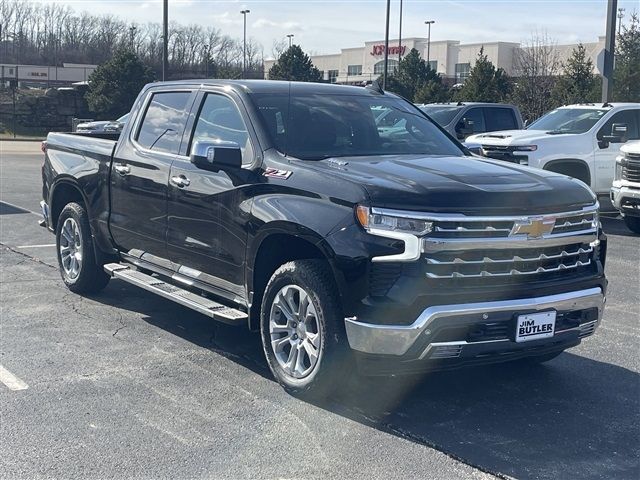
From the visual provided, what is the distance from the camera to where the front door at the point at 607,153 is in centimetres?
1398

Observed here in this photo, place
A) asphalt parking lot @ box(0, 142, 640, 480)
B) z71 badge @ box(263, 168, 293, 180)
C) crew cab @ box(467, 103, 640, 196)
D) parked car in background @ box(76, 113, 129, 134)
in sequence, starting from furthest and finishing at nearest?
crew cab @ box(467, 103, 640, 196) < parked car in background @ box(76, 113, 129, 134) < z71 badge @ box(263, 168, 293, 180) < asphalt parking lot @ box(0, 142, 640, 480)

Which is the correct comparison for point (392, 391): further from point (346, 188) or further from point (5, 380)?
point (5, 380)

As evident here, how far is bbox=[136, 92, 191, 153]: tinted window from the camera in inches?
263

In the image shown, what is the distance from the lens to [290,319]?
5320mm

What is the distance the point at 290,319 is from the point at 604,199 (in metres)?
10.7

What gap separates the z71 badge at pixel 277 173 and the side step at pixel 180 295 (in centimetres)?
96

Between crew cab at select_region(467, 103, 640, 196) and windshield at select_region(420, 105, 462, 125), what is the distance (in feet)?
6.74

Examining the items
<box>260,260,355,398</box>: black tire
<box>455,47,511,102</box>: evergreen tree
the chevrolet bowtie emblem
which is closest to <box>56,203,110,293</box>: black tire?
<box>260,260,355,398</box>: black tire

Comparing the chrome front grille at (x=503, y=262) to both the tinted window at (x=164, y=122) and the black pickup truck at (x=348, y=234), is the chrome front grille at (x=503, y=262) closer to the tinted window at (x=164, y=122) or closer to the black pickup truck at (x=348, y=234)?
the black pickup truck at (x=348, y=234)

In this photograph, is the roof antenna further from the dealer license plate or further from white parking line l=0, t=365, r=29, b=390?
white parking line l=0, t=365, r=29, b=390

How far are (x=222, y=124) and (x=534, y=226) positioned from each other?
246 centimetres

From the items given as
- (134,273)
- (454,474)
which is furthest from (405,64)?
(454,474)

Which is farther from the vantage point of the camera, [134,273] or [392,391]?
[134,273]

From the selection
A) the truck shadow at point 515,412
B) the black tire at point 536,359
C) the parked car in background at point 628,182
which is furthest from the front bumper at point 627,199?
the black tire at point 536,359
